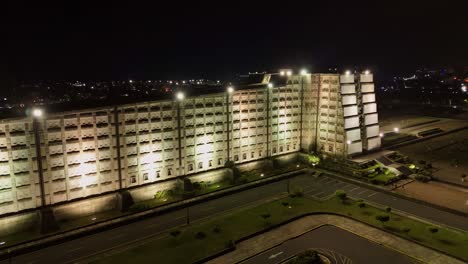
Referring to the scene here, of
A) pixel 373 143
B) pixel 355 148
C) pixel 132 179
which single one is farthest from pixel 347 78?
pixel 132 179

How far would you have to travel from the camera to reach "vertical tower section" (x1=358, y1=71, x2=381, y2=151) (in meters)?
66.8

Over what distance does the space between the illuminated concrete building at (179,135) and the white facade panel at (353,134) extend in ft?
0.60

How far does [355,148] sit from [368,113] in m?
8.28

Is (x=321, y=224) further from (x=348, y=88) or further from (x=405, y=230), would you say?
(x=348, y=88)

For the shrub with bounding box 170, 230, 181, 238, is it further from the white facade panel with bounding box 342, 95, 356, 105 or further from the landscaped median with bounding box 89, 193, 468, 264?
the white facade panel with bounding box 342, 95, 356, 105

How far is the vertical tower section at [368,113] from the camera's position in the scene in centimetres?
6681

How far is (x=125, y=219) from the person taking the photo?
140 feet

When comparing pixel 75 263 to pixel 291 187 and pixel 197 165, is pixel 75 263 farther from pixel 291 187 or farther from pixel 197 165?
pixel 291 187

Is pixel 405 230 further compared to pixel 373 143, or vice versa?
pixel 373 143

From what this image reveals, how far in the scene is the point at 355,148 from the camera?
212 ft

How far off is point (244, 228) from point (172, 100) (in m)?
21.8

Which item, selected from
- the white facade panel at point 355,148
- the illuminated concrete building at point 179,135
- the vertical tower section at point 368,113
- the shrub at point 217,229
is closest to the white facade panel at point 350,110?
the illuminated concrete building at point 179,135

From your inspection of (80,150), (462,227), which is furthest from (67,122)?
(462,227)

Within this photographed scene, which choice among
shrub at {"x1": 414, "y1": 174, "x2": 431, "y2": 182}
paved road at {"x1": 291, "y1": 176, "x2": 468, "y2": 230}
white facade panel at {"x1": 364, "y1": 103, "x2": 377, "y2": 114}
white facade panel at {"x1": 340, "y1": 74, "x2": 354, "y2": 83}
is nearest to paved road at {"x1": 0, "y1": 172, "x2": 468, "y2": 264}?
paved road at {"x1": 291, "y1": 176, "x2": 468, "y2": 230}
